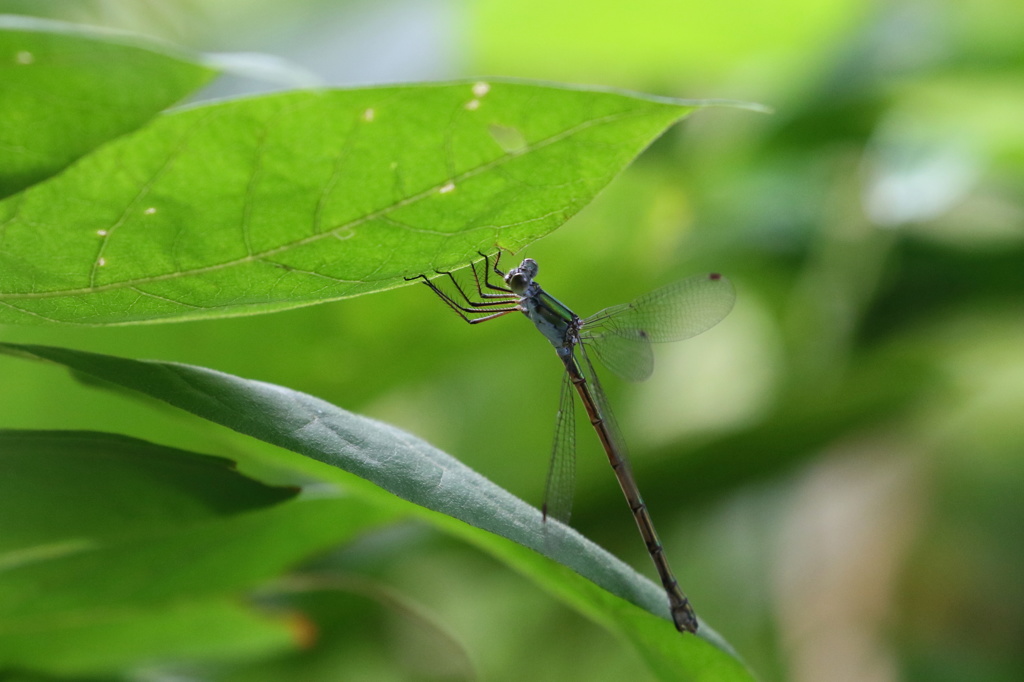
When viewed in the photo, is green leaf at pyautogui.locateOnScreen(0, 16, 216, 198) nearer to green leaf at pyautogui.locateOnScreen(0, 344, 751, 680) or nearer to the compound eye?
green leaf at pyautogui.locateOnScreen(0, 344, 751, 680)

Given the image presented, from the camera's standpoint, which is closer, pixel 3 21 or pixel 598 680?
pixel 3 21

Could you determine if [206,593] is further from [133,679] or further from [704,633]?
[704,633]

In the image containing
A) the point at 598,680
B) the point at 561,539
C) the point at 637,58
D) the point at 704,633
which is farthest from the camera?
the point at 637,58

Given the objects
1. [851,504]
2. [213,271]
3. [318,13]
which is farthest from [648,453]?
[318,13]

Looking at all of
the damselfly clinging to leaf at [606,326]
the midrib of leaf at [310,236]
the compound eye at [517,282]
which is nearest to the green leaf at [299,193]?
the midrib of leaf at [310,236]

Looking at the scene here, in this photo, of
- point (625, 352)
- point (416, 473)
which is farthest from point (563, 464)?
point (416, 473)

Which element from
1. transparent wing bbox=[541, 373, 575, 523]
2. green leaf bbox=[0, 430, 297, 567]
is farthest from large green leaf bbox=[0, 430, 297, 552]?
transparent wing bbox=[541, 373, 575, 523]
